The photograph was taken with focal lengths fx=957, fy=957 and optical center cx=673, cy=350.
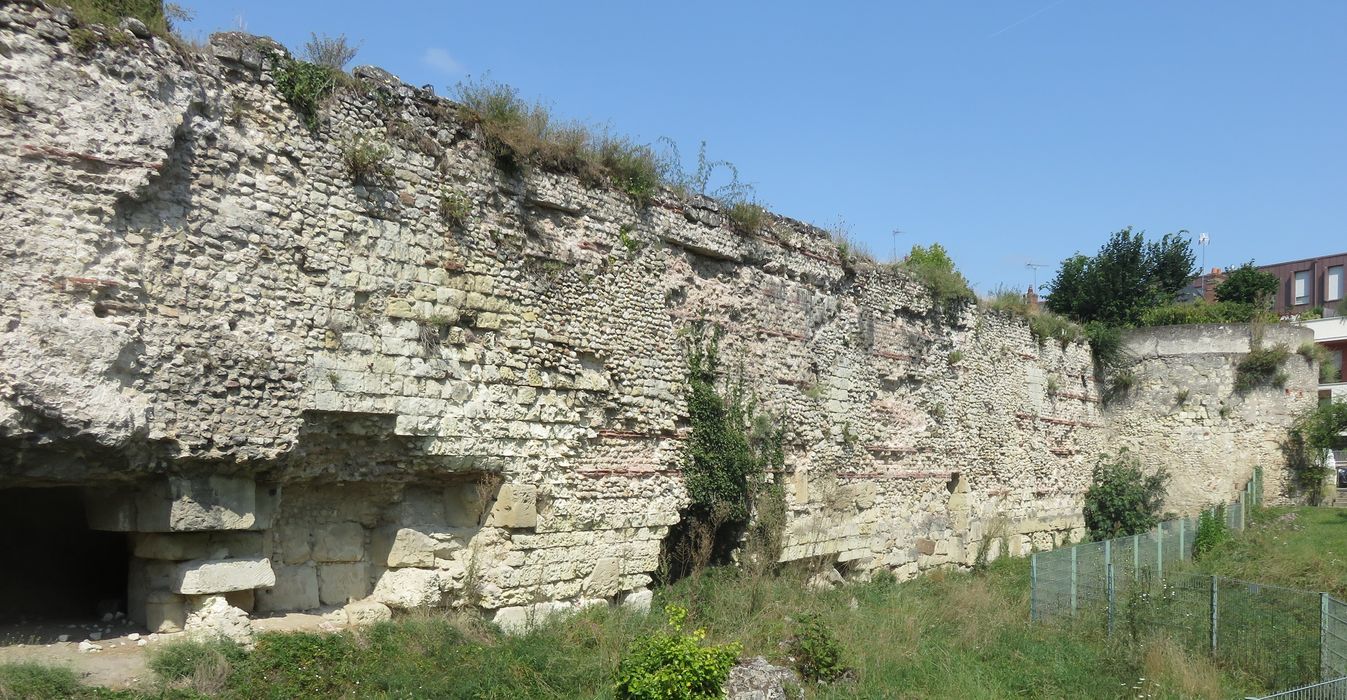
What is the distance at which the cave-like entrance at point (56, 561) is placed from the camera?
727 cm

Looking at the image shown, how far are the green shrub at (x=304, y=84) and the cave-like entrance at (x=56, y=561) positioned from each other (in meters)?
3.36

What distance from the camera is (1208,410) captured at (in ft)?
62.5

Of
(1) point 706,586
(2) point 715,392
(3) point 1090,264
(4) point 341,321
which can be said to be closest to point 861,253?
(2) point 715,392

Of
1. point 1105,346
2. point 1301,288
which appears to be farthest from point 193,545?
point 1301,288

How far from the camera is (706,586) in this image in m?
9.92

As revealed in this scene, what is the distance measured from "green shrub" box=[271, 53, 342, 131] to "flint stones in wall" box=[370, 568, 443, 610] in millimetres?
3602

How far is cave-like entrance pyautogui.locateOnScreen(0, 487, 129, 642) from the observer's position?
7266 mm

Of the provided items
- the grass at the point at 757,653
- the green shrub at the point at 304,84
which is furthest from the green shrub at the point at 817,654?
the green shrub at the point at 304,84

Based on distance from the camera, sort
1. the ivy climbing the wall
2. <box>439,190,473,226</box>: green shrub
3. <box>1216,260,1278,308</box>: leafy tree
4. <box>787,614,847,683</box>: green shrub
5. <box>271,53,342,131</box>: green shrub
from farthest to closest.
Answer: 1. <box>1216,260,1278,308</box>: leafy tree
2. the ivy climbing the wall
3. <box>787,614,847,683</box>: green shrub
4. <box>439,190,473,226</box>: green shrub
5. <box>271,53,342,131</box>: green shrub

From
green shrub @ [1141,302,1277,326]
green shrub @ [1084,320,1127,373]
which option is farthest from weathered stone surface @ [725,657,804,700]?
green shrub @ [1141,302,1277,326]

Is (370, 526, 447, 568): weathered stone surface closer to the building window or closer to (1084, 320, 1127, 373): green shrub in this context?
(1084, 320, 1127, 373): green shrub

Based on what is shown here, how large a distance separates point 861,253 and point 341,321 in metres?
8.02

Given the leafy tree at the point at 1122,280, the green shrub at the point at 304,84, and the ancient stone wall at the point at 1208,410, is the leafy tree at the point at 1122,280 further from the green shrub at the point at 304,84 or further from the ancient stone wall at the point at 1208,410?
the green shrub at the point at 304,84

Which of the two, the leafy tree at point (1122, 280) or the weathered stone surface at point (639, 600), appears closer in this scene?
the weathered stone surface at point (639, 600)
